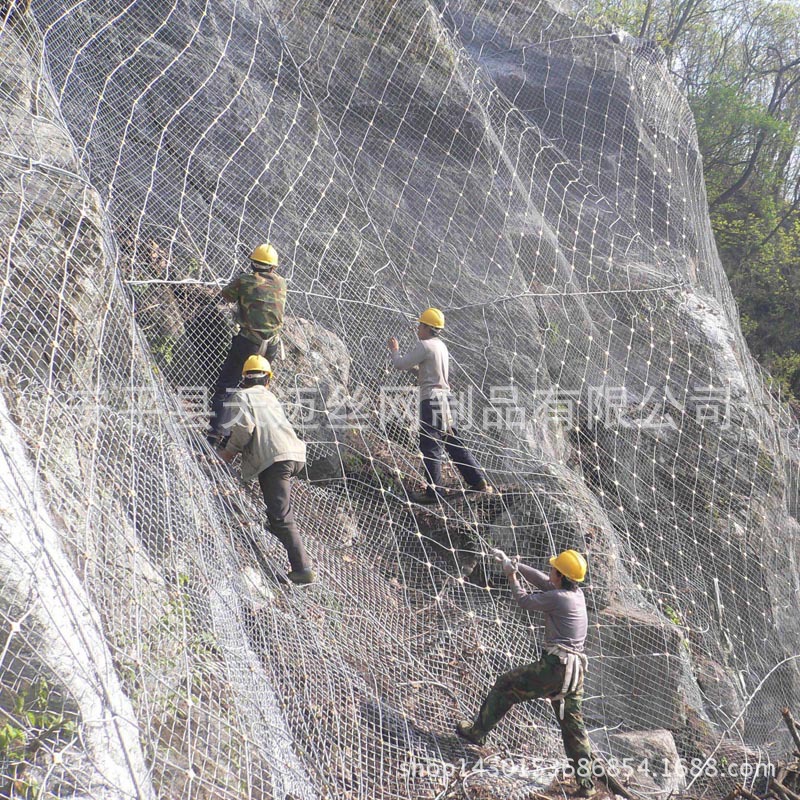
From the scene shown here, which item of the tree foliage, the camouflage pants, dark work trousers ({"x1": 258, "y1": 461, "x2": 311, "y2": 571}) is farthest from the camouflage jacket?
the tree foliage

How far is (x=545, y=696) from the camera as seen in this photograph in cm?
336

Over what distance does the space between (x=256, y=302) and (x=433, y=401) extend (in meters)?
1.12

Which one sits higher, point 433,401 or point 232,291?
point 232,291

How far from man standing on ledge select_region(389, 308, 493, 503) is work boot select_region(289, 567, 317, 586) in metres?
1.04

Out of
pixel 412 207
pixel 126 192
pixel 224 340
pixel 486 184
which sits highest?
pixel 486 184

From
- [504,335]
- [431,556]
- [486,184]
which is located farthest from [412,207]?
[431,556]

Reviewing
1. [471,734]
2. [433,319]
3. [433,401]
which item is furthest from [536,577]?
[433,319]

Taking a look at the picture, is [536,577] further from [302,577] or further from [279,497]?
[279,497]

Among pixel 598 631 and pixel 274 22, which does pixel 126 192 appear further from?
pixel 598 631

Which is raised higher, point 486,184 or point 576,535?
point 486,184

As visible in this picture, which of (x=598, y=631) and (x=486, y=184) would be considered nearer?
(x=598, y=631)

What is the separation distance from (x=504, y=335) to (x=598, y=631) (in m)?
2.02

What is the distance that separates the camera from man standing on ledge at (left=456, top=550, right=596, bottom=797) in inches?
130

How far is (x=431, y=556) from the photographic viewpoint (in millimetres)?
4312
